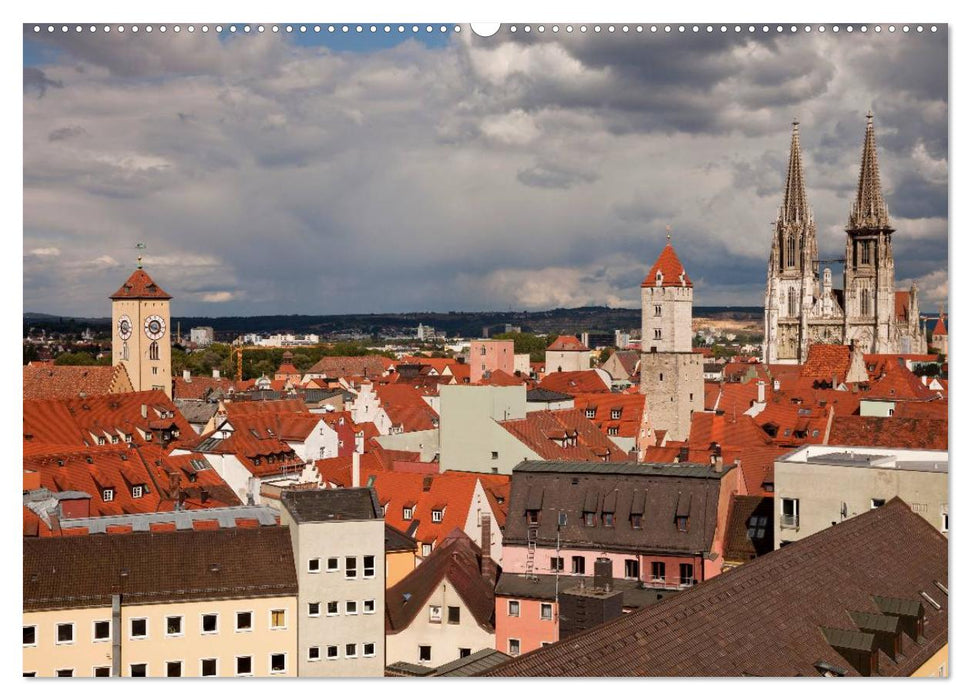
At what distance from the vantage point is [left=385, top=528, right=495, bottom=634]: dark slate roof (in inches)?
668

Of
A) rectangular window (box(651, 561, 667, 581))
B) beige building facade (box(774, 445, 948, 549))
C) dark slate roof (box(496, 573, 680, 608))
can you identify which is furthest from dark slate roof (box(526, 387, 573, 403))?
beige building facade (box(774, 445, 948, 549))

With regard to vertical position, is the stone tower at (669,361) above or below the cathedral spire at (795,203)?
below

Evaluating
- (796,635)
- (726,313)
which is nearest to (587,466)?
(796,635)

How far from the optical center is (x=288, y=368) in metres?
83.0

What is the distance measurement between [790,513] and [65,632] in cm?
874

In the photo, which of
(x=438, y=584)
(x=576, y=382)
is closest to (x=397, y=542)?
(x=438, y=584)

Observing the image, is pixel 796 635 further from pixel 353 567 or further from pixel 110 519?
pixel 110 519

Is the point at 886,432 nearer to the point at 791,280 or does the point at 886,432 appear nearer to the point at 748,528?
the point at 748,528

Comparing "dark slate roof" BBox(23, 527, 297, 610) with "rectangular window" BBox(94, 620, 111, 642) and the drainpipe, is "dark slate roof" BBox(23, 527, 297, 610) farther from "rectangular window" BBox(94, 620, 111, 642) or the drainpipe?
"rectangular window" BBox(94, 620, 111, 642)

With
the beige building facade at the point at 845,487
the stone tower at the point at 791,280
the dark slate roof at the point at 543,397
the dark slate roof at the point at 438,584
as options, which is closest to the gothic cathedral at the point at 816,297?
the stone tower at the point at 791,280

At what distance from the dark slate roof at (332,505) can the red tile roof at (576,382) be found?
4297cm

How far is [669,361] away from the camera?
138 ft

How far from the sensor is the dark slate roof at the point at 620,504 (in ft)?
60.3

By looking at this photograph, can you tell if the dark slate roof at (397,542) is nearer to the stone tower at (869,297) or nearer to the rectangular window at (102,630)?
the rectangular window at (102,630)
